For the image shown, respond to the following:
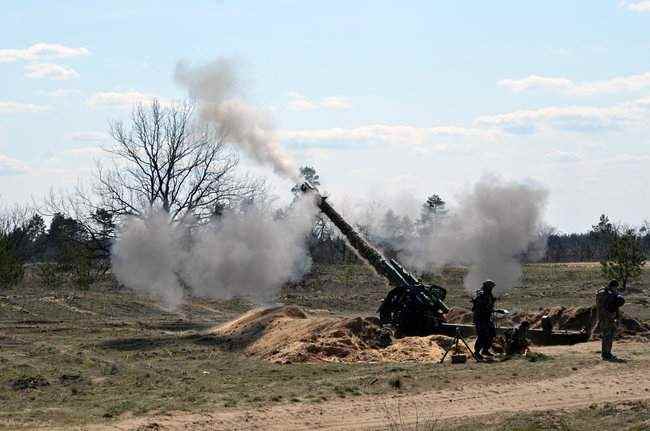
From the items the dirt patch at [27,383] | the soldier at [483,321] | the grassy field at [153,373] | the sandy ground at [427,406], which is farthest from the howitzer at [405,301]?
the dirt patch at [27,383]

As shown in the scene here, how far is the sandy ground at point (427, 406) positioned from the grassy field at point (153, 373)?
0.52 m

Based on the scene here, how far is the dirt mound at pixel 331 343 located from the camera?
22.6m

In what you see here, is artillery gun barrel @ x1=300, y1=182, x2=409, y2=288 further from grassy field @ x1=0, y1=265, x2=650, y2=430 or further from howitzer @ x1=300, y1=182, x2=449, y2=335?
grassy field @ x1=0, y1=265, x2=650, y2=430

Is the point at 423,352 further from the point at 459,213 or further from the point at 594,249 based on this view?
the point at 594,249

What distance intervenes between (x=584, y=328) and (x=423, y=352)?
5.75 m

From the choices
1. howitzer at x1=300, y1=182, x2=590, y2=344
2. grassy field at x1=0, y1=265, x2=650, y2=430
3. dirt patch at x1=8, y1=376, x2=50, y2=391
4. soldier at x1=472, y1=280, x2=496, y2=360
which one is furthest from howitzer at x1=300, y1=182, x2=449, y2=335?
dirt patch at x1=8, y1=376, x2=50, y2=391

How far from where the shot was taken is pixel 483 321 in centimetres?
2155

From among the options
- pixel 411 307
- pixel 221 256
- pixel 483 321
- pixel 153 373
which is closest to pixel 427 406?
pixel 483 321

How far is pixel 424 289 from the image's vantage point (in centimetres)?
2669

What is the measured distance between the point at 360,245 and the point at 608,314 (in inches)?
371

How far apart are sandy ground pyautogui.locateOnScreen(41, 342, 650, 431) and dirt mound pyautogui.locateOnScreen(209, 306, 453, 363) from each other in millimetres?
4976

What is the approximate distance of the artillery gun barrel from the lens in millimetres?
27250

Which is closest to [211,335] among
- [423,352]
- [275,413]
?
[423,352]

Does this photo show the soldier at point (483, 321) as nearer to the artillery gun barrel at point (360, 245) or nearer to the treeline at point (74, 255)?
the artillery gun barrel at point (360, 245)
